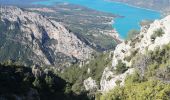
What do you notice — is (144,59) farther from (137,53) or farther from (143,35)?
(143,35)

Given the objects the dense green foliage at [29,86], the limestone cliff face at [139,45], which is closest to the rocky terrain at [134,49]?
the limestone cliff face at [139,45]

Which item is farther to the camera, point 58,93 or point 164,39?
point 164,39

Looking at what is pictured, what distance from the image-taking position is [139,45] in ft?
336

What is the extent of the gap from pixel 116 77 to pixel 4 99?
4825 cm

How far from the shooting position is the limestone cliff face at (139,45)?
9269cm

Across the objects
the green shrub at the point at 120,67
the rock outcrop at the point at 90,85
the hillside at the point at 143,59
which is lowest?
the rock outcrop at the point at 90,85

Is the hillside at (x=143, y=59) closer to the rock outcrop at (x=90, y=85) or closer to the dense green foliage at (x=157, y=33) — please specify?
the dense green foliage at (x=157, y=33)

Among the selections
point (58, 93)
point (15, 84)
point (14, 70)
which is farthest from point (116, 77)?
point (15, 84)

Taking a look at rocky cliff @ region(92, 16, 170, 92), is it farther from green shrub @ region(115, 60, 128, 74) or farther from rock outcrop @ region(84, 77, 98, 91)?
rock outcrop @ region(84, 77, 98, 91)

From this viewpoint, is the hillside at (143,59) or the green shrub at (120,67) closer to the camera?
the hillside at (143,59)

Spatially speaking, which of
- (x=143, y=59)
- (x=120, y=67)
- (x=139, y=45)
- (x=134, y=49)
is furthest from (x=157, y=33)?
(x=143, y=59)

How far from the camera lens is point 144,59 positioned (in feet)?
274

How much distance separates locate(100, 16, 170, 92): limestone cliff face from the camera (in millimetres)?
92688

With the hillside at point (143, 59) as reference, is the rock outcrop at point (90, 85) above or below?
below
